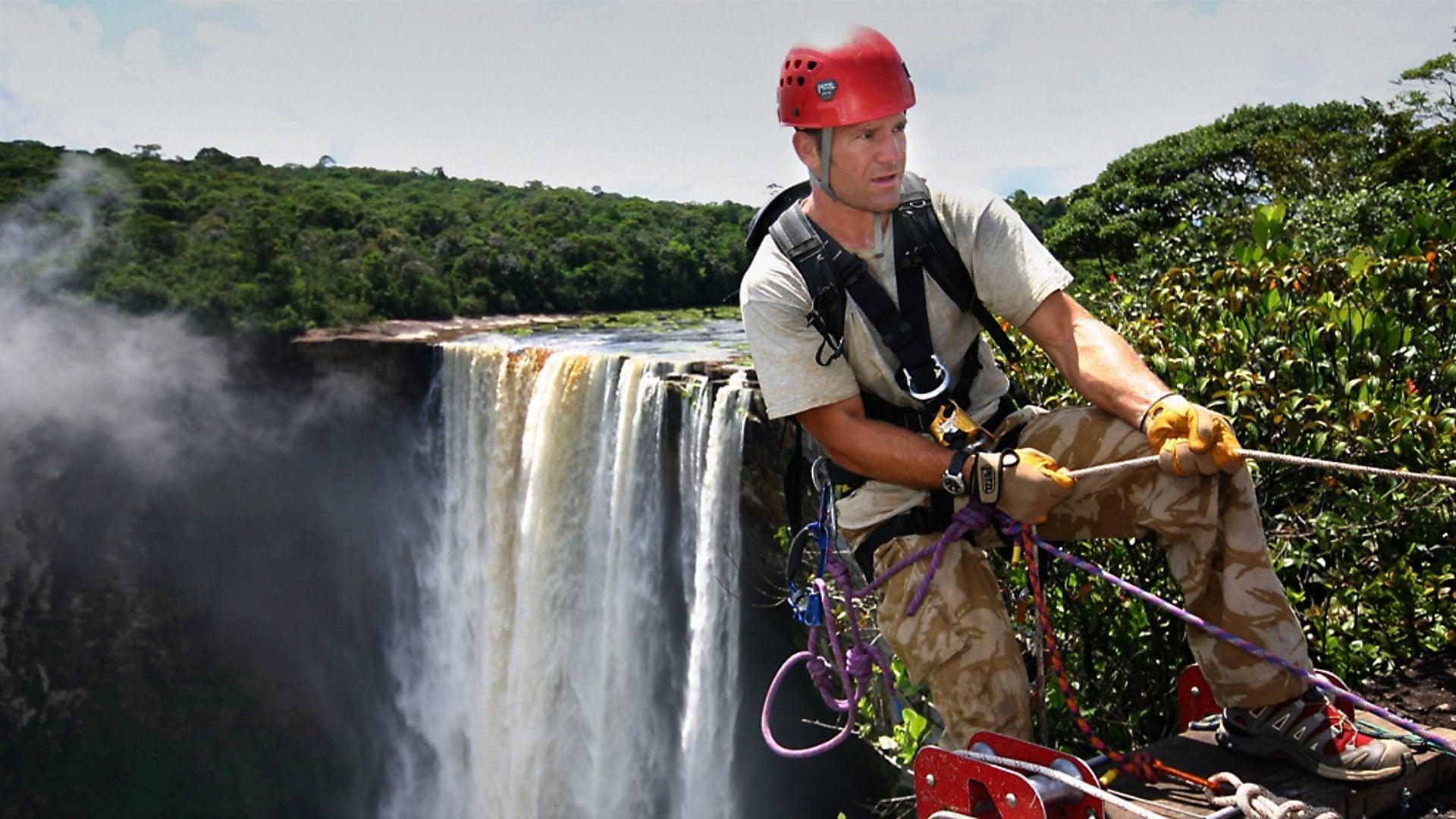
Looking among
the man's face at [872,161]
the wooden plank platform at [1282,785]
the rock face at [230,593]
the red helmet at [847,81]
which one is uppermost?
the red helmet at [847,81]

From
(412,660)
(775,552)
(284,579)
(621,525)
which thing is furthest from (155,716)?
(775,552)

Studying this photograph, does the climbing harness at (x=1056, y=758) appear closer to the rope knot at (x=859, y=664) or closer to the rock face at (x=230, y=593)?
the rope knot at (x=859, y=664)

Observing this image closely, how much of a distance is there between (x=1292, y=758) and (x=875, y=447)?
4.21 ft

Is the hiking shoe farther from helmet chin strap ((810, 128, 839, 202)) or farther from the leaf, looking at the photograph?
the leaf

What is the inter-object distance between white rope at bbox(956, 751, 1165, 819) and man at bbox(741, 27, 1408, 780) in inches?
8.2

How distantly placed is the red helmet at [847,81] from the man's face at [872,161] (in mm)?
41

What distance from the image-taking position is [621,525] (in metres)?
15.0

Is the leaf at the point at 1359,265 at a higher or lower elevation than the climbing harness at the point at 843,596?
higher

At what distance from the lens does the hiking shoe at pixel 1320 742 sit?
2.67 meters

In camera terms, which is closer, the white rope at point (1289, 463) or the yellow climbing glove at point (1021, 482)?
the white rope at point (1289, 463)

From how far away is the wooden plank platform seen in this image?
2643mm

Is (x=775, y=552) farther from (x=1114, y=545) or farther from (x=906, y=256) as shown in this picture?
(x=906, y=256)

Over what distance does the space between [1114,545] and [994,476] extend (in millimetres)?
1748

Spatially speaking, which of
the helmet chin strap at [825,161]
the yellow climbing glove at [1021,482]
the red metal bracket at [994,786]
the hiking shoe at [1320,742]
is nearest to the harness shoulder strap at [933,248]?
the helmet chin strap at [825,161]
